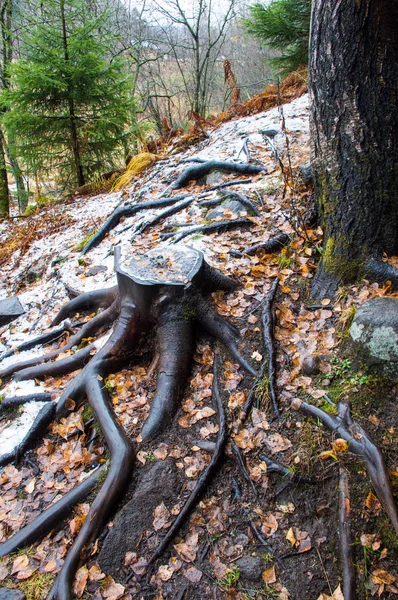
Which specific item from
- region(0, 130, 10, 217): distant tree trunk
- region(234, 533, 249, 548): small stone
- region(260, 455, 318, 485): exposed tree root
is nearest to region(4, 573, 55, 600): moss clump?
region(234, 533, 249, 548): small stone

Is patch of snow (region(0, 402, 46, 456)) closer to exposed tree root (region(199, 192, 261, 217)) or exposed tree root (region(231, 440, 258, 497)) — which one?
exposed tree root (region(231, 440, 258, 497))

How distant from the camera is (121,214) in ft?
21.5

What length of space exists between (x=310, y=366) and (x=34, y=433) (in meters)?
2.47

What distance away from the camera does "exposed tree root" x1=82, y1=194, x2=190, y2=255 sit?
20.2 ft

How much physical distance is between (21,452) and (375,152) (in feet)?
12.8

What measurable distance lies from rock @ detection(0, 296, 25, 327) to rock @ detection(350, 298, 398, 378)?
175 inches

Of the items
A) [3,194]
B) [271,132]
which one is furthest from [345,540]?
[3,194]

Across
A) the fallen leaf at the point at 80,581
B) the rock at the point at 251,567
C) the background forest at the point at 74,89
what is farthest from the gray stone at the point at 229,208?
the background forest at the point at 74,89

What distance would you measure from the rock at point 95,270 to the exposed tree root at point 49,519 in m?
3.04

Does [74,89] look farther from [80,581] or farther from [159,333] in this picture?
[80,581]

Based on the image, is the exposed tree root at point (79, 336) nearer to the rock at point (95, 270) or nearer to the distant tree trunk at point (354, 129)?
the rock at point (95, 270)

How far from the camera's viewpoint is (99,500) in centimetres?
266

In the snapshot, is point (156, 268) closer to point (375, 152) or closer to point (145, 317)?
point (145, 317)

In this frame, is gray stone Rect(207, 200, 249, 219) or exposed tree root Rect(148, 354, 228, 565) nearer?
exposed tree root Rect(148, 354, 228, 565)
